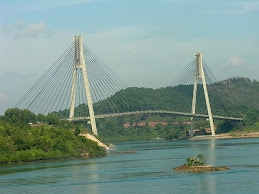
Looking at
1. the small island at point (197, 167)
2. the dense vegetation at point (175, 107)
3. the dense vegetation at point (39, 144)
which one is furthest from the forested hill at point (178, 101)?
the small island at point (197, 167)

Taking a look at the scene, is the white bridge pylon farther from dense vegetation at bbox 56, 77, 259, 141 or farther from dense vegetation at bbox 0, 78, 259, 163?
dense vegetation at bbox 56, 77, 259, 141

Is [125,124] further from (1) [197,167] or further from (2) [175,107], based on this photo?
(1) [197,167]

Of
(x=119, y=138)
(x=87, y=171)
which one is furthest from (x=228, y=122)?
(x=87, y=171)

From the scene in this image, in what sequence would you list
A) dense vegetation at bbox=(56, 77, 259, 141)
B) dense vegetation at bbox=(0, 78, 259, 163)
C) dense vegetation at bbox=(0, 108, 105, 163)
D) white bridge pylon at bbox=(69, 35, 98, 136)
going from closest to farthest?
dense vegetation at bbox=(0, 108, 105, 163), dense vegetation at bbox=(0, 78, 259, 163), white bridge pylon at bbox=(69, 35, 98, 136), dense vegetation at bbox=(56, 77, 259, 141)

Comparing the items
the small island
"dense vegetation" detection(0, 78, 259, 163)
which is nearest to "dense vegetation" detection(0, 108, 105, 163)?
"dense vegetation" detection(0, 78, 259, 163)

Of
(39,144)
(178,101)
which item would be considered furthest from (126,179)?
(178,101)

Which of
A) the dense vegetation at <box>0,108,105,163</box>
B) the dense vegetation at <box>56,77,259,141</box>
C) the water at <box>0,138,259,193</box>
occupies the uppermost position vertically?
the dense vegetation at <box>56,77,259,141</box>

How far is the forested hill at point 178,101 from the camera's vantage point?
155 metres

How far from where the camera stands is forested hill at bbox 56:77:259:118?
155 m

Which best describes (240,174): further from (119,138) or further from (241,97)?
(241,97)

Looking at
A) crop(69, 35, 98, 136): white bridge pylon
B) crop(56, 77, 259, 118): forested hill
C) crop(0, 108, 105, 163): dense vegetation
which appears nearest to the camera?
crop(0, 108, 105, 163): dense vegetation

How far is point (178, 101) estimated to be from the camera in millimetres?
161500

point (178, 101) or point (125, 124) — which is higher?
point (178, 101)

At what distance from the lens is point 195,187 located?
39.8 metres
